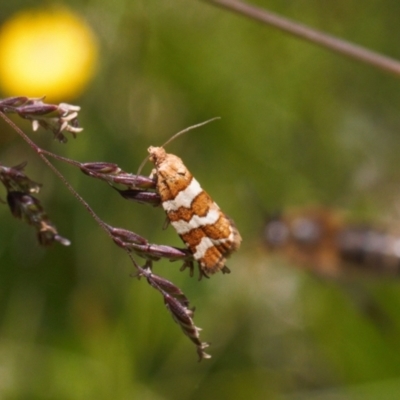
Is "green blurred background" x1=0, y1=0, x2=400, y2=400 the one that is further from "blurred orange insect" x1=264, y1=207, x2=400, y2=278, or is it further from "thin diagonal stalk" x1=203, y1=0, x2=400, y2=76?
"thin diagonal stalk" x1=203, y1=0, x2=400, y2=76

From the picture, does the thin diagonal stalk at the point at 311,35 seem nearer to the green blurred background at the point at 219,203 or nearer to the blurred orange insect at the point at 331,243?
the green blurred background at the point at 219,203

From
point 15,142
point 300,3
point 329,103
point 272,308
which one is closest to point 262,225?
point 272,308

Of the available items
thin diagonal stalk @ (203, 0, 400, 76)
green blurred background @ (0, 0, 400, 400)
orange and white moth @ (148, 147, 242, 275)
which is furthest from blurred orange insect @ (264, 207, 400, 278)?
orange and white moth @ (148, 147, 242, 275)

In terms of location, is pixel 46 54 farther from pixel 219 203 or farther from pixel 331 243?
pixel 331 243

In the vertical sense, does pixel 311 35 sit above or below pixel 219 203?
above

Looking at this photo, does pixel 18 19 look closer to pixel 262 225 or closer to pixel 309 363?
pixel 262 225

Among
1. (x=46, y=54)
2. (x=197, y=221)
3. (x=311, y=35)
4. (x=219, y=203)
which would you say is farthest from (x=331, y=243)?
(x=197, y=221)

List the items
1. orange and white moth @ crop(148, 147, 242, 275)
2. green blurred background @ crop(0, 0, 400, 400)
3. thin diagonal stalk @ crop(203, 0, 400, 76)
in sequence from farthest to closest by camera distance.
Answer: green blurred background @ crop(0, 0, 400, 400) → thin diagonal stalk @ crop(203, 0, 400, 76) → orange and white moth @ crop(148, 147, 242, 275)

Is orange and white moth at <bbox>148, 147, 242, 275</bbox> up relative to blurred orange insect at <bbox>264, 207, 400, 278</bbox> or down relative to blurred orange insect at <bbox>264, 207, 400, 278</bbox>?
down
